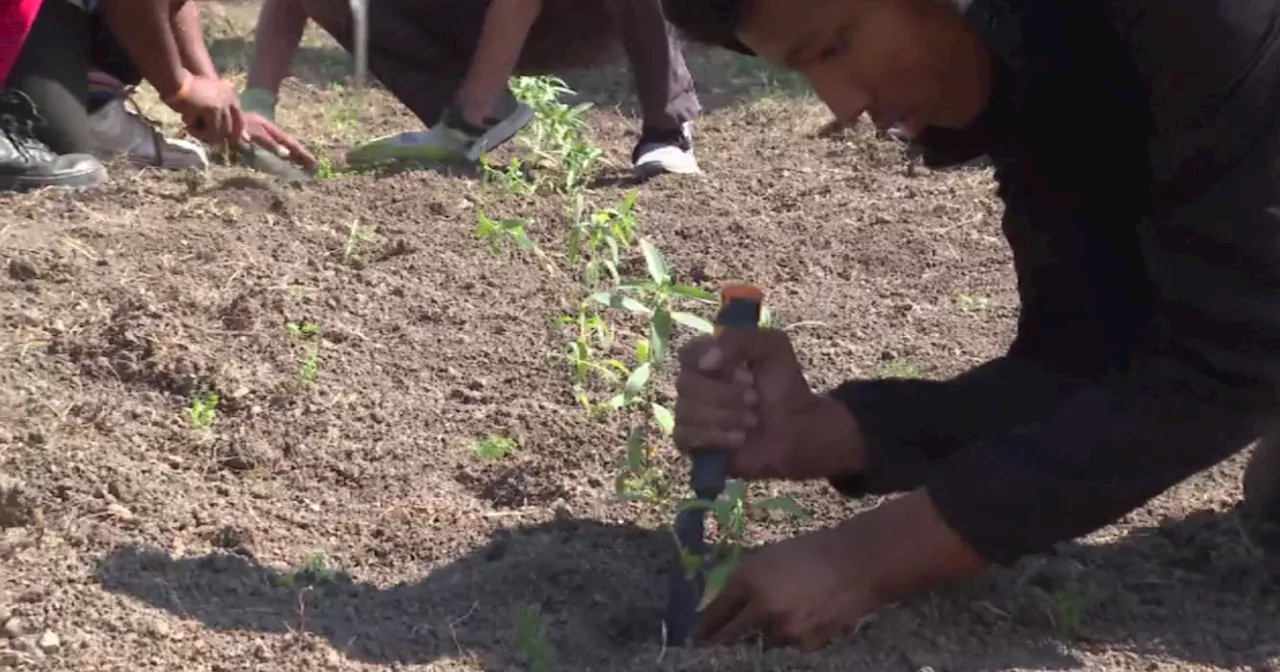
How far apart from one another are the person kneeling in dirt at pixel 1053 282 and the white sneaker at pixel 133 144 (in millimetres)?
2412

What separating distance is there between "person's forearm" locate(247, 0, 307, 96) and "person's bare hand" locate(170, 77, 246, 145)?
69cm

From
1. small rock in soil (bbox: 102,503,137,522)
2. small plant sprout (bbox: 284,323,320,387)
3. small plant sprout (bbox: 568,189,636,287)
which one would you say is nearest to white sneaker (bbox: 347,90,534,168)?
small plant sprout (bbox: 568,189,636,287)

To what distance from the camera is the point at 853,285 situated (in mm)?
3188

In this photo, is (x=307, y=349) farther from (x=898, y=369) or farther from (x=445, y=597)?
(x=898, y=369)

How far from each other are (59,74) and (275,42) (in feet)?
2.27

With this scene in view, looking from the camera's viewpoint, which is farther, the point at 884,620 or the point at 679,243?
the point at 679,243

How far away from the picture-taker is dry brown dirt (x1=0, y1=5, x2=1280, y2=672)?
6.03 ft

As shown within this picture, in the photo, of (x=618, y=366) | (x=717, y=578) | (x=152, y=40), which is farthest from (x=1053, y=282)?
(x=152, y=40)

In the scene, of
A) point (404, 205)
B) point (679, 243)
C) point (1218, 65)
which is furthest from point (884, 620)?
point (404, 205)

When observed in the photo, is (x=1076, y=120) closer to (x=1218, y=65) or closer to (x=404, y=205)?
(x=1218, y=65)

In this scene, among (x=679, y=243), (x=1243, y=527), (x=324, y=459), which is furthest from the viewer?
(x=679, y=243)

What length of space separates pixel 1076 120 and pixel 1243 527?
28.0 inches

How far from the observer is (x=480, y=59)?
13.9 ft

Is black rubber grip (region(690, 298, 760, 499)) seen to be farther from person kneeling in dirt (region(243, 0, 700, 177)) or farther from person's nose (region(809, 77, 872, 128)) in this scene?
person kneeling in dirt (region(243, 0, 700, 177))
